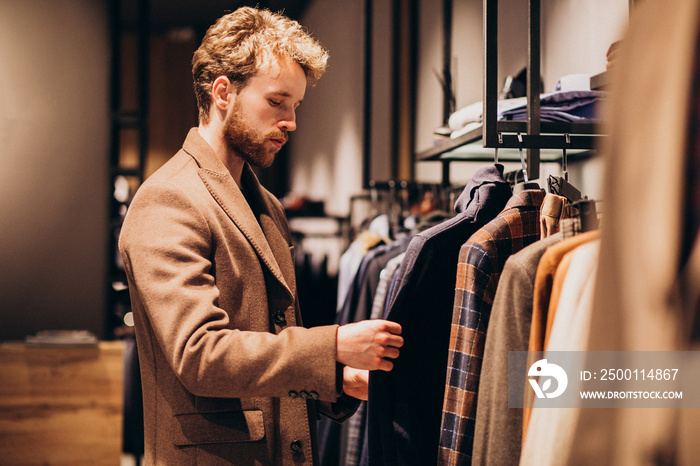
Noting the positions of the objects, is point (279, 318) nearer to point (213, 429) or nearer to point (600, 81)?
point (213, 429)

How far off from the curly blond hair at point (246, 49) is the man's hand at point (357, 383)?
74 centimetres

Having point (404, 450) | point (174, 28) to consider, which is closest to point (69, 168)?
point (404, 450)

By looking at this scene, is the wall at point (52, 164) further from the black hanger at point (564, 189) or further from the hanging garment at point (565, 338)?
the hanging garment at point (565, 338)

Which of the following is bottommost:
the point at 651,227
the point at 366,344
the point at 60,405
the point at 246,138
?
the point at 60,405

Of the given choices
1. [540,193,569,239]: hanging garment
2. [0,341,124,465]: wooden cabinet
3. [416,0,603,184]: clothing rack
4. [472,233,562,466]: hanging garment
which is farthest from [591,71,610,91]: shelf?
[0,341,124,465]: wooden cabinet

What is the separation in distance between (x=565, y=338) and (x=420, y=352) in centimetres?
54

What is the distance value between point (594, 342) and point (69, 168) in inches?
149

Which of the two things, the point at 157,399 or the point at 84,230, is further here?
the point at 84,230

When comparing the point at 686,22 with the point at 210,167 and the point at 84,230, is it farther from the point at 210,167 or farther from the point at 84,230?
the point at 84,230

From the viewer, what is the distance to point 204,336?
1284 millimetres

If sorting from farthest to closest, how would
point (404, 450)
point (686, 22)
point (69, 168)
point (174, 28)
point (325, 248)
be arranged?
point (174, 28) < point (325, 248) < point (69, 168) < point (404, 450) < point (686, 22)

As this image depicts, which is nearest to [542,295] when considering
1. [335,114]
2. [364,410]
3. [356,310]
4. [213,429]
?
[213,429]

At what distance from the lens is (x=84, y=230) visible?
12.6 feet

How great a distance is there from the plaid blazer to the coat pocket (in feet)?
1.37
